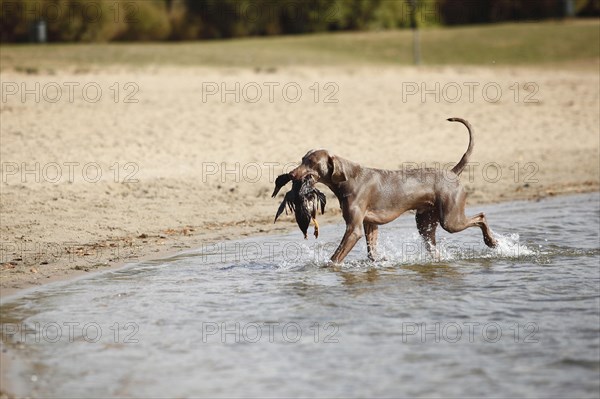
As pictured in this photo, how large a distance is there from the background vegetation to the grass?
3703mm

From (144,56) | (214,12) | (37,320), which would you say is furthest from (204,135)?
(214,12)

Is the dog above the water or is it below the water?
above

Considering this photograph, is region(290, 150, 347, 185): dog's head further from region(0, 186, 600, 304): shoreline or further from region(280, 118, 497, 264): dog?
region(0, 186, 600, 304): shoreline

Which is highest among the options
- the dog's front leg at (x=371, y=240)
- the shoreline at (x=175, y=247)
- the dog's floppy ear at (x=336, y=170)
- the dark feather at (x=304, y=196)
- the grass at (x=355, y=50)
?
the grass at (x=355, y=50)

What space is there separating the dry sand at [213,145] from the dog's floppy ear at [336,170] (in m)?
2.32

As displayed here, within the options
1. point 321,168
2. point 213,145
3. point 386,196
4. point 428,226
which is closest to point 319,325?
point 321,168

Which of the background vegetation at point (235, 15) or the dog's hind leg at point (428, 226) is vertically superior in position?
the background vegetation at point (235, 15)

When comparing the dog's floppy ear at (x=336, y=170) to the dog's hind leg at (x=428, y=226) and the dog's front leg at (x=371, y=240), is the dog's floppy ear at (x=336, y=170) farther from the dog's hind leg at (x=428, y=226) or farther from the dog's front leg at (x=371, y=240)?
the dog's hind leg at (x=428, y=226)

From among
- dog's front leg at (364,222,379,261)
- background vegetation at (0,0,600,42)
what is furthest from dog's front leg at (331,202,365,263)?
background vegetation at (0,0,600,42)

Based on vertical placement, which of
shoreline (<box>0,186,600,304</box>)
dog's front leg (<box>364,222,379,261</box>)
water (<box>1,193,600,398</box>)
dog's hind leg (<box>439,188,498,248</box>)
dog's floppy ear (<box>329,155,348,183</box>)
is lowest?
water (<box>1,193,600,398</box>)

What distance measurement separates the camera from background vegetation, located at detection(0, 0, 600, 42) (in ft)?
113

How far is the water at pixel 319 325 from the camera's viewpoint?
20.6ft

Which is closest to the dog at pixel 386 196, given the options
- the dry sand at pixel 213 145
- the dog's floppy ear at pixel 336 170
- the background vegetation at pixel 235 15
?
the dog's floppy ear at pixel 336 170

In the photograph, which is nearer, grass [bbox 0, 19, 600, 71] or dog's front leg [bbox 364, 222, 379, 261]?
dog's front leg [bbox 364, 222, 379, 261]
